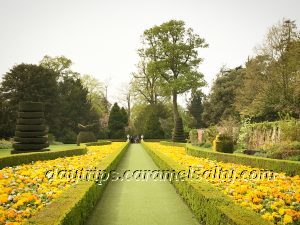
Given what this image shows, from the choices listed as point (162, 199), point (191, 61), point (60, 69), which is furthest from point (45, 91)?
point (162, 199)

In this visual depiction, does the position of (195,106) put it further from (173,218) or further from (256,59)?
(173,218)

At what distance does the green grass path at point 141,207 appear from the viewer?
5574 millimetres

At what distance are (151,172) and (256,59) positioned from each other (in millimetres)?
26075

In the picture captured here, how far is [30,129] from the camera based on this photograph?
16.6 m

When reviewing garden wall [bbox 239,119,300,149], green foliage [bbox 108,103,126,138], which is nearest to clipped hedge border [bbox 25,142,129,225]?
garden wall [bbox 239,119,300,149]

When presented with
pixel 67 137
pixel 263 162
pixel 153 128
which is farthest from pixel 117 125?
pixel 263 162

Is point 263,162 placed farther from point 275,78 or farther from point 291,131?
point 275,78

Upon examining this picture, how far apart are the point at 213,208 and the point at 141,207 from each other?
2.38m

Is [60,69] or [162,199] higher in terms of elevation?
[60,69]

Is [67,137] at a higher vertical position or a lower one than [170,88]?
lower

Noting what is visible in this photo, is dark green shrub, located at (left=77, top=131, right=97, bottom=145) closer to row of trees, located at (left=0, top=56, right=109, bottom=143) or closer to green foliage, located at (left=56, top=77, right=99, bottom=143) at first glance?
row of trees, located at (left=0, top=56, right=109, bottom=143)

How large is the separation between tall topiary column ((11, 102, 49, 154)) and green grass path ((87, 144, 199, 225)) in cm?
901

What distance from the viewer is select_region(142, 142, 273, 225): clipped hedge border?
3.72 m

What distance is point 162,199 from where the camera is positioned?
7.26 m
